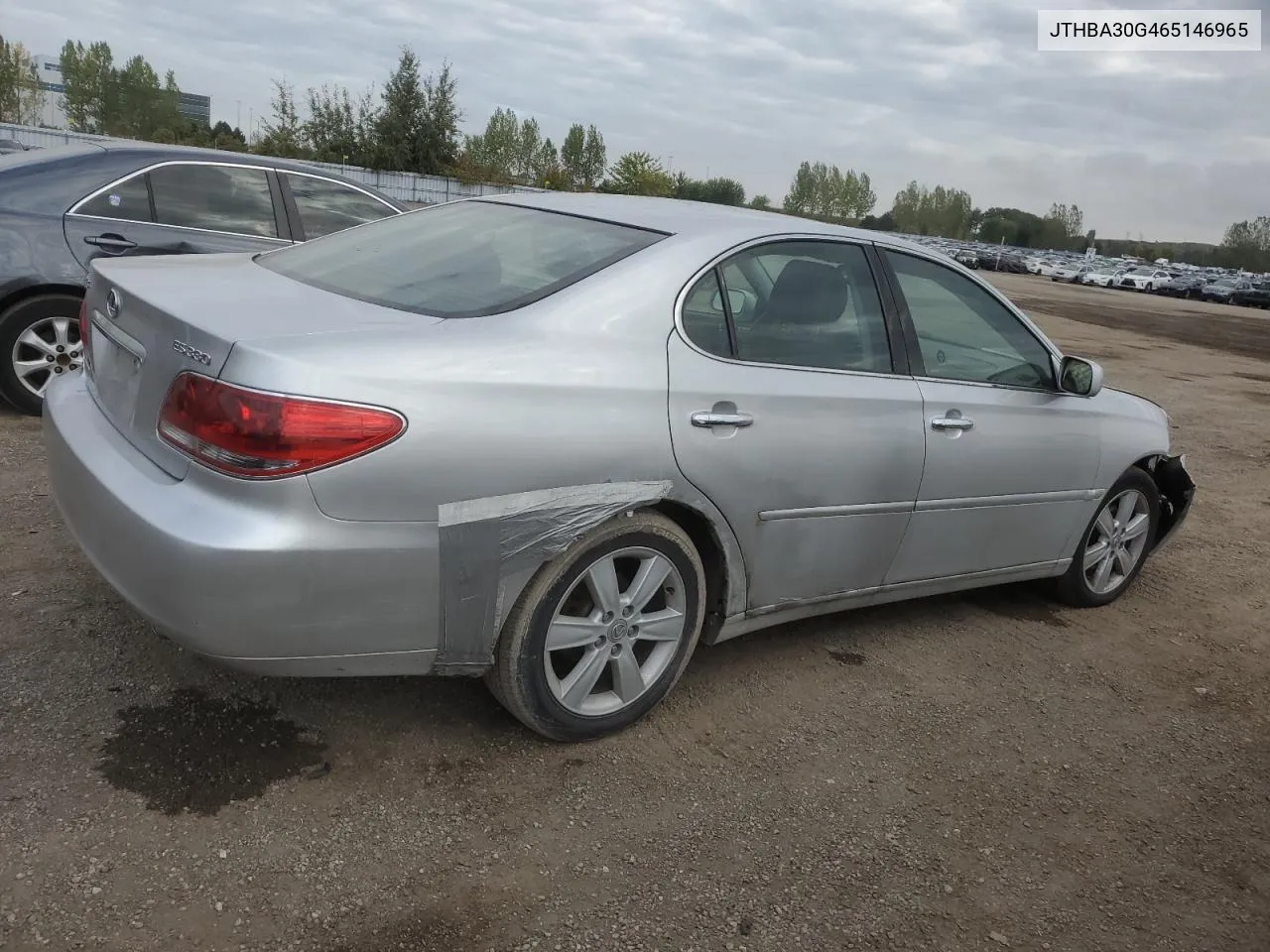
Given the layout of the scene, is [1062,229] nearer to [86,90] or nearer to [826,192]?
[826,192]

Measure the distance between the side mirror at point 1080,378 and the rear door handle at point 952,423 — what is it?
686mm

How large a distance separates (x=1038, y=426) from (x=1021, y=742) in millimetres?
1302

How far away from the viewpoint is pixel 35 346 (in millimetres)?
5504

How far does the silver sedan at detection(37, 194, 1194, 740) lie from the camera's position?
2.37 meters

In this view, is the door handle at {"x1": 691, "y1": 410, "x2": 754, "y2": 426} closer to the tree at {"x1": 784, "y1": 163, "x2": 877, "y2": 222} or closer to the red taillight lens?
the red taillight lens

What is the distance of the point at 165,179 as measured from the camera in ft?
19.1

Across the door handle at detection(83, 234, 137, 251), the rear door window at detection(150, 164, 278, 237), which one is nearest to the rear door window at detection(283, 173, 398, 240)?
the rear door window at detection(150, 164, 278, 237)

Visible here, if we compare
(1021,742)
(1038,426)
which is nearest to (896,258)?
(1038,426)

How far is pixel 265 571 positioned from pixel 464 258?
4.24ft

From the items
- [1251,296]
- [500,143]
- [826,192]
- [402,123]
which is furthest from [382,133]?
[826,192]

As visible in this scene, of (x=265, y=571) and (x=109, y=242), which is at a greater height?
(x=109, y=242)

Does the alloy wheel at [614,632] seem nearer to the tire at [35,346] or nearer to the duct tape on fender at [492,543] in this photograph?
the duct tape on fender at [492,543]

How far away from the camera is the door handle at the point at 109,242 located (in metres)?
5.51

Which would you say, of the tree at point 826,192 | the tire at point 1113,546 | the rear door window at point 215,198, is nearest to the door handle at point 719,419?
the tire at point 1113,546
